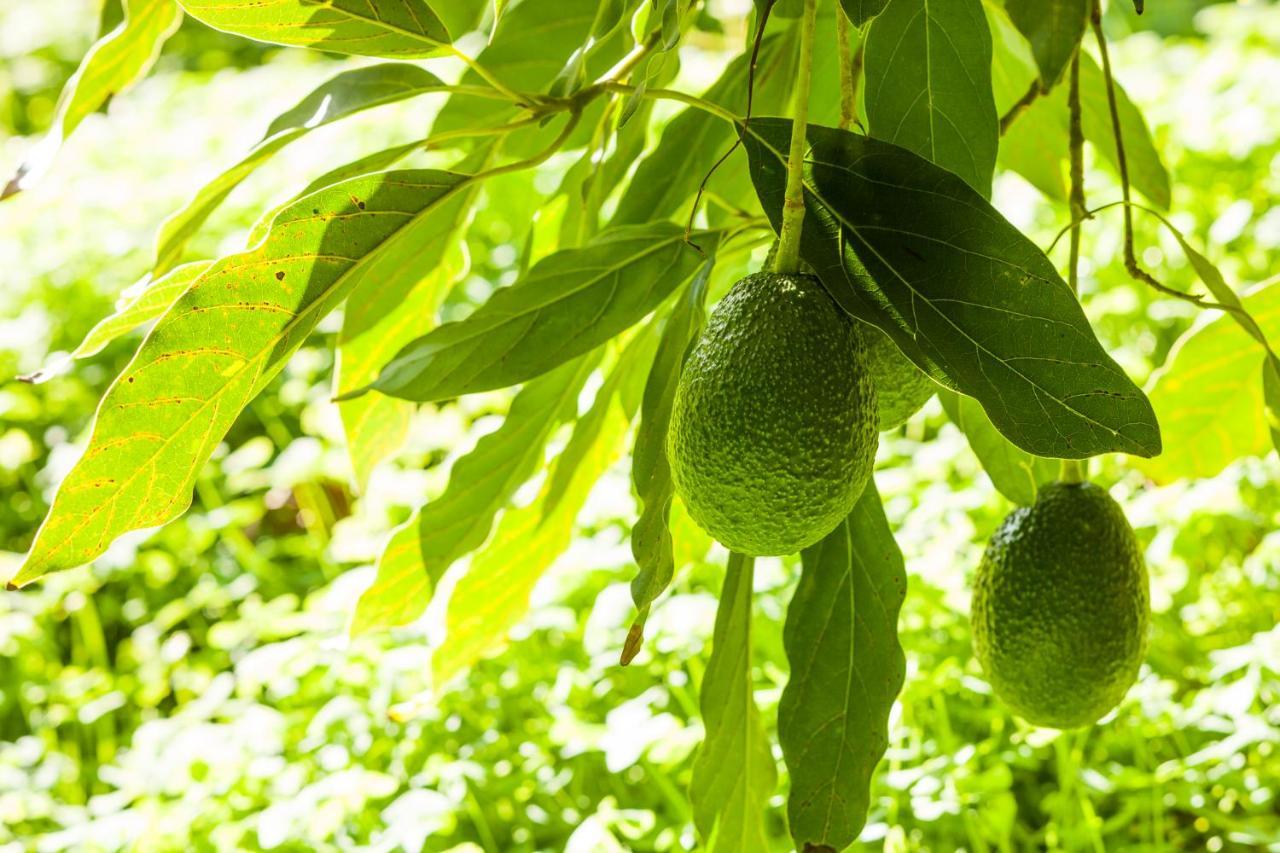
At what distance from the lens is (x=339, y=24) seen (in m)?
0.64

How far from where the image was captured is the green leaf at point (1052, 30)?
0.64 metres

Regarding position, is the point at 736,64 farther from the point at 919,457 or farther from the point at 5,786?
the point at 5,786

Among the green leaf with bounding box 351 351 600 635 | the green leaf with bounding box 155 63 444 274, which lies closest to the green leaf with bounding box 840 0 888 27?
the green leaf with bounding box 155 63 444 274

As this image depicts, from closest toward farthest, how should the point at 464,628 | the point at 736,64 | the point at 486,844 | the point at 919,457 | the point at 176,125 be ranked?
the point at 736,64 → the point at 464,628 → the point at 486,844 → the point at 919,457 → the point at 176,125

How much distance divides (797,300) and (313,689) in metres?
1.16

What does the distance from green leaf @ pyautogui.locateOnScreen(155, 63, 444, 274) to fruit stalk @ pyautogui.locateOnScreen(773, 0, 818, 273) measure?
226 millimetres

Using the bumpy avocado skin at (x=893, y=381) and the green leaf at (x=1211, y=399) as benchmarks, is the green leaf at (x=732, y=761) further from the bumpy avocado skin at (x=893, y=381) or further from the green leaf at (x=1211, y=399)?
the green leaf at (x=1211, y=399)

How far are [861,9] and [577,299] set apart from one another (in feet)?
0.80

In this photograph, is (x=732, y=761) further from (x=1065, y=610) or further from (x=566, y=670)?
(x=566, y=670)

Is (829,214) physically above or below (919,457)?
below

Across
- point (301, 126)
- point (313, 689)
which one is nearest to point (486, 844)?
point (313, 689)

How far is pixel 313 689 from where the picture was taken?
1.53m

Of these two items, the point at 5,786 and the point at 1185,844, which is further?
the point at 5,786

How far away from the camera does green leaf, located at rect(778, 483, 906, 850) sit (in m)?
0.71
